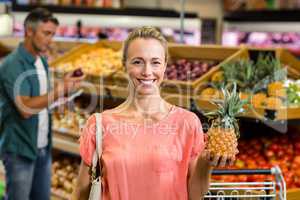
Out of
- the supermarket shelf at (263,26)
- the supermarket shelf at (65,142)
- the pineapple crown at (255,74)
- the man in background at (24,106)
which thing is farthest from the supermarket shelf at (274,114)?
the supermarket shelf at (263,26)

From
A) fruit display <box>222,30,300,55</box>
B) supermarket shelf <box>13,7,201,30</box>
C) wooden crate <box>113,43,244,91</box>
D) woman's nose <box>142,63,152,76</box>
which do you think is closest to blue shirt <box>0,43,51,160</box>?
wooden crate <box>113,43,244,91</box>

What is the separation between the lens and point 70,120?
597 centimetres

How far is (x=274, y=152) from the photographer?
4523mm

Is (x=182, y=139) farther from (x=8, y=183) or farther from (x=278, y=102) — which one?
(x=8, y=183)

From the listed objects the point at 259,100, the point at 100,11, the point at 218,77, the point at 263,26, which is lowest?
the point at 259,100

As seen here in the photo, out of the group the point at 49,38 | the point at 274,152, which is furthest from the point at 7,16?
the point at 274,152

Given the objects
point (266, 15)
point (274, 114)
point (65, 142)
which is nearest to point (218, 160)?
point (274, 114)

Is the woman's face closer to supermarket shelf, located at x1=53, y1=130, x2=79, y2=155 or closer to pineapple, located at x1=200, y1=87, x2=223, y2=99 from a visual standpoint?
pineapple, located at x1=200, y1=87, x2=223, y2=99

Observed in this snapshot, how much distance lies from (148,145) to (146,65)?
0.31m

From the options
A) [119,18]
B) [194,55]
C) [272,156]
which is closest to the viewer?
[272,156]

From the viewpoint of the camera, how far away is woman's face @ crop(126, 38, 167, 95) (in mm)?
2238

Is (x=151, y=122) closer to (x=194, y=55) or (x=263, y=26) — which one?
(x=194, y=55)

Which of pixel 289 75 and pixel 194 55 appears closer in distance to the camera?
pixel 289 75

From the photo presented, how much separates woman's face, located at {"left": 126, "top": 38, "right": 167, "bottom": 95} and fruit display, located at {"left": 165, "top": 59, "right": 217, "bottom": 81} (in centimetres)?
282
